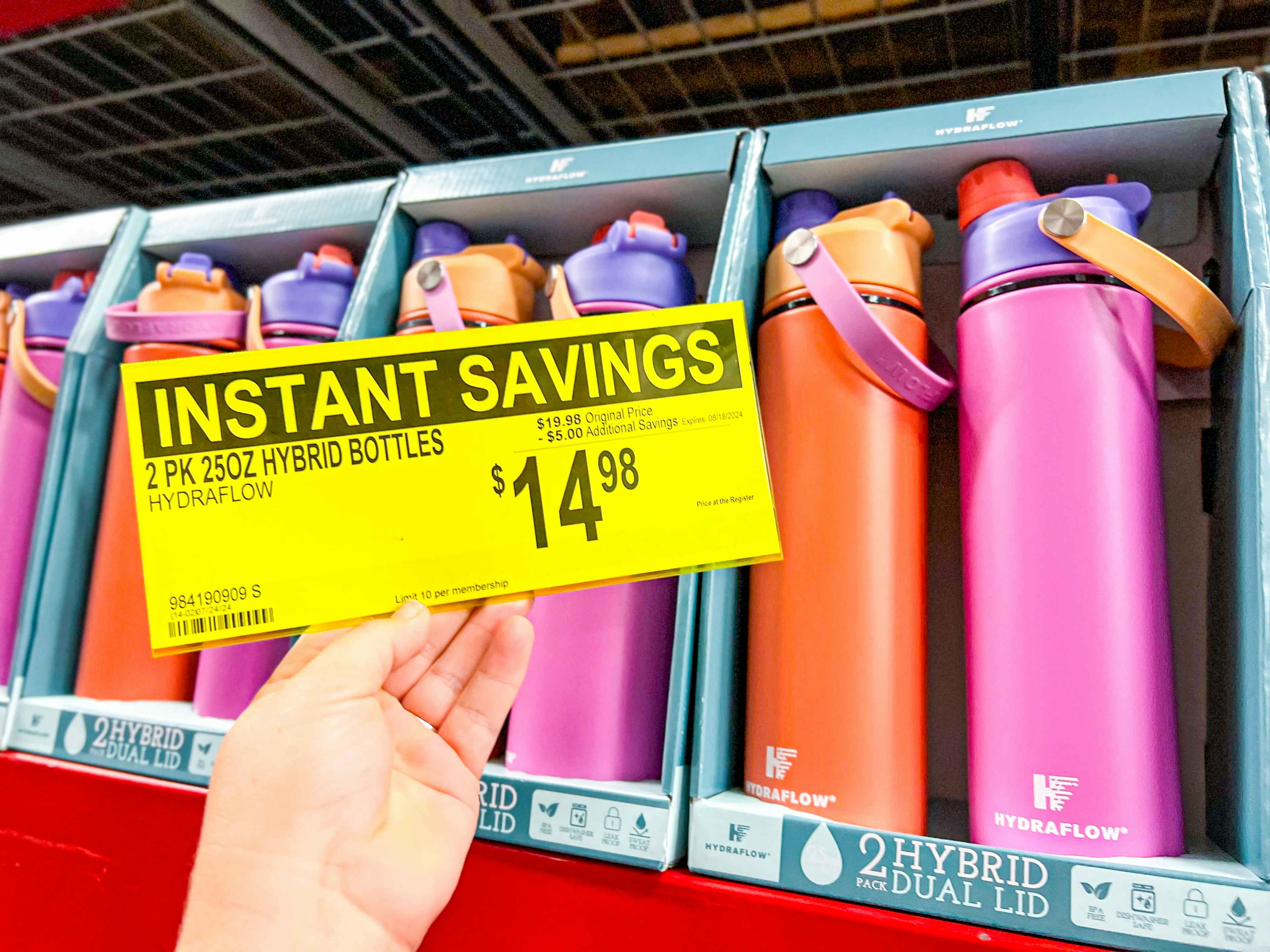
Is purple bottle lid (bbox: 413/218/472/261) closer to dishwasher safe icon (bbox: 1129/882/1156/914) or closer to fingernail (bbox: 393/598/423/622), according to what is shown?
fingernail (bbox: 393/598/423/622)

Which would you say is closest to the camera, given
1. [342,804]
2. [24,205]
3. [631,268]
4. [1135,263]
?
[342,804]

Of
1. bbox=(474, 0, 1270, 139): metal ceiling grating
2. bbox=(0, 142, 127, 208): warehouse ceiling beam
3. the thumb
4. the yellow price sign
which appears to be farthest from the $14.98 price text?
bbox=(0, 142, 127, 208): warehouse ceiling beam

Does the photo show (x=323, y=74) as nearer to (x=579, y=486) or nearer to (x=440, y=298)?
(x=440, y=298)

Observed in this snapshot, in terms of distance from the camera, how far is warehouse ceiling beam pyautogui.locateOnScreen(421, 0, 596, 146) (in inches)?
43.1

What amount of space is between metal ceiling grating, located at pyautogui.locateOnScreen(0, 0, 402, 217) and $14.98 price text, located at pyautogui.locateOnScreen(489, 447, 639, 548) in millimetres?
937

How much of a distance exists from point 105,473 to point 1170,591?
1.28 meters

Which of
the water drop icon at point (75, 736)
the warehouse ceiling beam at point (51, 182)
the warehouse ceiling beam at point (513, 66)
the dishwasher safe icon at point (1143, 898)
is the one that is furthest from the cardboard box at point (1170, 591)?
the warehouse ceiling beam at point (51, 182)

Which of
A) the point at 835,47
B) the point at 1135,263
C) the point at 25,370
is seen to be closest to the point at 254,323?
the point at 25,370

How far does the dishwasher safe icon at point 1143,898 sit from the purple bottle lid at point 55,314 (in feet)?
4.54

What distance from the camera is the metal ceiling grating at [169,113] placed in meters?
1.24

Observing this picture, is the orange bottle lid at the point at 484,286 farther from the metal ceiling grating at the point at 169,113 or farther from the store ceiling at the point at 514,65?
the metal ceiling grating at the point at 169,113

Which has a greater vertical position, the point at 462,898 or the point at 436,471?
the point at 436,471

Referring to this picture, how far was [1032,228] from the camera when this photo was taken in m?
0.72

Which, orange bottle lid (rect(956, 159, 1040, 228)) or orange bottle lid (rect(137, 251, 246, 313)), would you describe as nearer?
orange bottle lid (rect(956, 159, 1040, 228))
